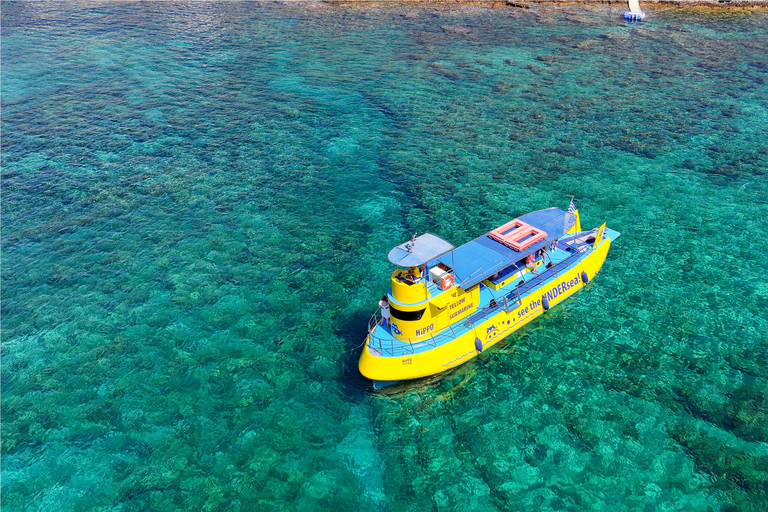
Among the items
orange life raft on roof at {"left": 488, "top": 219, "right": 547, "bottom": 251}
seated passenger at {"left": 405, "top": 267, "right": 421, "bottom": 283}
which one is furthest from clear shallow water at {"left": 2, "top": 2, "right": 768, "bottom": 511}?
seated passenger at {"left": 405, "top": 267, "right": 421, "bottom": 283}

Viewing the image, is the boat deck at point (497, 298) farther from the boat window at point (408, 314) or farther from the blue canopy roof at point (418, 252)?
the blue canopy roof at point (418, 252)

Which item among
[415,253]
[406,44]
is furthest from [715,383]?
[406,44]

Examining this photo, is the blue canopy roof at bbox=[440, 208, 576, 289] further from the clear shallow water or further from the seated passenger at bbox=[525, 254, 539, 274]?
the clear shallow water

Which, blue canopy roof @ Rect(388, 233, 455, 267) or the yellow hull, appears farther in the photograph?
the yellow hull

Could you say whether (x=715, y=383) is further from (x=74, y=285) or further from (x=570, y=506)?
(x=74, y=285)

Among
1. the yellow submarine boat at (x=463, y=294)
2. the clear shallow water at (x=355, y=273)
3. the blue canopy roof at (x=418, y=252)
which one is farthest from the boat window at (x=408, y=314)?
the clear shallow water at (x=355, y=273)

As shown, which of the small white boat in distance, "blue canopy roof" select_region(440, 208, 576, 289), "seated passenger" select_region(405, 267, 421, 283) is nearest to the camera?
"seated passenger" select_region(405, 267, 421, 283)

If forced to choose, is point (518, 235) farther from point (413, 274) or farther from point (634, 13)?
point (634, 13)
